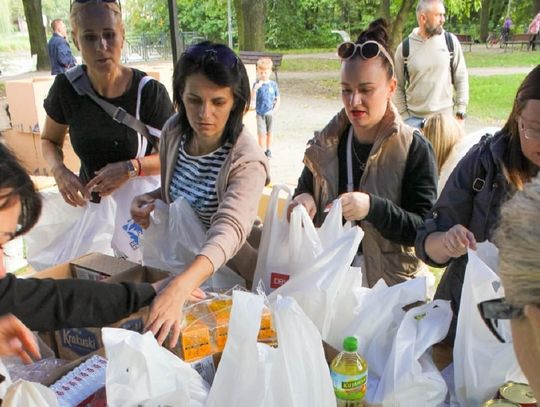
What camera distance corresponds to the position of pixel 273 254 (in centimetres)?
153

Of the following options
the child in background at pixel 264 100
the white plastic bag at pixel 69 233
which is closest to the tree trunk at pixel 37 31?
the child in background at pixel 264 100

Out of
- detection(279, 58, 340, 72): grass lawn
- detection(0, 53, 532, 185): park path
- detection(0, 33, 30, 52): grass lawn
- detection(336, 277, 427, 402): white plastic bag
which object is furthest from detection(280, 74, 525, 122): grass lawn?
detection(0, 33, 30, 52): grass lawn

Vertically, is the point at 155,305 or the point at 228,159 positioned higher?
the point at 228,159

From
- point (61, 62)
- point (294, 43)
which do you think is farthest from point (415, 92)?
point (294, 43)

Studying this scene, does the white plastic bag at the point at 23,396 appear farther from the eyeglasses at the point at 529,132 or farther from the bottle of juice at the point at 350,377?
the eyeglasses at the point at 529,132

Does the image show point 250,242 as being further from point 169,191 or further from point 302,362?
point 302,362

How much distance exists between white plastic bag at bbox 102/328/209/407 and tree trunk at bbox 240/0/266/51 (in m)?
11.4

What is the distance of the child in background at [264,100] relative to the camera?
6.85m

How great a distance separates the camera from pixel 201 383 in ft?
3.53

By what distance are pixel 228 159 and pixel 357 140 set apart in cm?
50

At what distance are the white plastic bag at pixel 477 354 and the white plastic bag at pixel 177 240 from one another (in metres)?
0.72

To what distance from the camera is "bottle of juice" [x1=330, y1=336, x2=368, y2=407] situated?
1.05m

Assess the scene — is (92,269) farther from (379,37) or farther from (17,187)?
(379,37)

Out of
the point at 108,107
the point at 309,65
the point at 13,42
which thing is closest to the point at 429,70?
the point at 108,107
